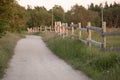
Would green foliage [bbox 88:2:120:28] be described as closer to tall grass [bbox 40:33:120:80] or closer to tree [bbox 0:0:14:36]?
tree [bbox 0:0:14:36]

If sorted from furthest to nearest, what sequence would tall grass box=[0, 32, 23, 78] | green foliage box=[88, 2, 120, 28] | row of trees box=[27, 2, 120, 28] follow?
row of trees box=[27, 2, 120, 28]
green foliage box=[88, 2, 120, 28]
tall grass box=[0, 32, 23, 78]

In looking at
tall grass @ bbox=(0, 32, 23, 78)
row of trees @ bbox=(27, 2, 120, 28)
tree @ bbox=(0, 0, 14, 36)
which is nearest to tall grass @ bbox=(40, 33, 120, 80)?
tall grass @ bbox=(0, 32, 23, 78)

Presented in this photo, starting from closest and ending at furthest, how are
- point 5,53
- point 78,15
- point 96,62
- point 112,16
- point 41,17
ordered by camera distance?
point 96,62 < point 5,53 < point 112,16 < point 78,15 < point 41,17

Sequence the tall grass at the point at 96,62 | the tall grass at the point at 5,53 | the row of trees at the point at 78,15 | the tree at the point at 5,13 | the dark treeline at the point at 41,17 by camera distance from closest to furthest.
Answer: the tall grass at the point at 96,62, the tall grass at the point at 5,53, the tree at the point at 5,13, the dark treeline at the point at 41,17, the row of trees at the point at 78,15

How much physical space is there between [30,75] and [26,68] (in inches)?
83.6

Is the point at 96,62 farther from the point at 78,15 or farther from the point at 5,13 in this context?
the point at 78,15

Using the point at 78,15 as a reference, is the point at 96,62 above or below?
below

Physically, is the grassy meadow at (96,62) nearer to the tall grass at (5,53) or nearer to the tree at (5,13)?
the tall grass at (5,53)

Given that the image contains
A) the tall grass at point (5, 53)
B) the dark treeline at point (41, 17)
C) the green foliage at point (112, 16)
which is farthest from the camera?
the green foliage at point (112, 16)

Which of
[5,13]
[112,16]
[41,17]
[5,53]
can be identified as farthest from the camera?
[41,17]

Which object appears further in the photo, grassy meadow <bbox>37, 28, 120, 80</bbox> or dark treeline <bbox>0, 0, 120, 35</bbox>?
dark treeline <bbox>0, 0, 120, 35</bbox>

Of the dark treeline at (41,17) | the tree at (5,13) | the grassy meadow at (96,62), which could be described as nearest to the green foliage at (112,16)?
the dark treeline at (41,17)

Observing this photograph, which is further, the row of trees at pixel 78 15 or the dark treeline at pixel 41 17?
the row of trees at pixel 78 15

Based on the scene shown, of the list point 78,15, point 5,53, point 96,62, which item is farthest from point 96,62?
point 78,15
